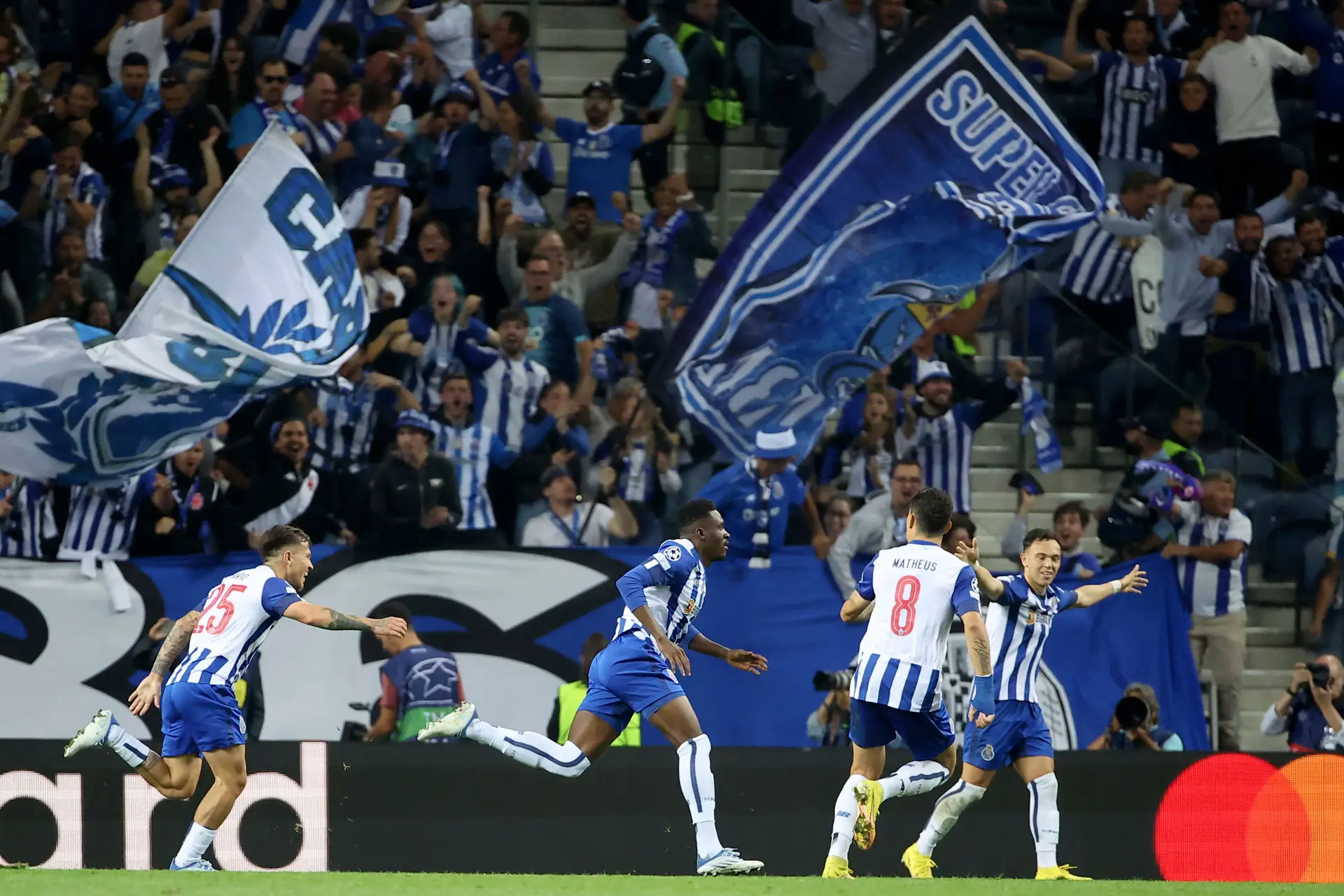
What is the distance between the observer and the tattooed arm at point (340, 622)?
7.98 m

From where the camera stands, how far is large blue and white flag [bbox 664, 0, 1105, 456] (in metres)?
12.0

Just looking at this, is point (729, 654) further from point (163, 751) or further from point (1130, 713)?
point (1130, 713)

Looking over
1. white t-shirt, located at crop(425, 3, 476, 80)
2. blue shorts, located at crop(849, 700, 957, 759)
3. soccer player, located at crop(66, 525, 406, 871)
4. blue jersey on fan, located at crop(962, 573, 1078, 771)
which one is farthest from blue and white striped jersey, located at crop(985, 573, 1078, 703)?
white t-shirt, located at crop(425, 3, 476, 80)

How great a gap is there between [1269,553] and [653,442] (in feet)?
14.2

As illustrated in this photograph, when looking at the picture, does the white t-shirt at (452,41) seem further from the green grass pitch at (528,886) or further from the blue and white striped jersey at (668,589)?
the green grass pitch at (528,886)

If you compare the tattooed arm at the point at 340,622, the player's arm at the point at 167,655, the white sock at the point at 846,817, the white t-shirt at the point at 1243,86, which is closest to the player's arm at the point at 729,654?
the white sock at the point at 846,817

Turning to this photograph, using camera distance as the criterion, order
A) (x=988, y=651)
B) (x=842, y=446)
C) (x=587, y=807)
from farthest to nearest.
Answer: (x=842, y=446)
(x=587, y=807)
(x=988, y=651)

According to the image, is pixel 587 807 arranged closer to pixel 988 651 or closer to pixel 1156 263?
pixel 988 651

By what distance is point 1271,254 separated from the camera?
1388 centimetres

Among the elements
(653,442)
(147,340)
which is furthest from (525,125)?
(147,340)

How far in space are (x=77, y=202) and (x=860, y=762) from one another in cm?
772

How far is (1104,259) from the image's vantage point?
1359 centimetres

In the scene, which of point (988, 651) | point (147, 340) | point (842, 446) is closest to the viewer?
point (988, 651)

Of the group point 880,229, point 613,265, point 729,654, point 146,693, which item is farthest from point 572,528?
point 146,693
